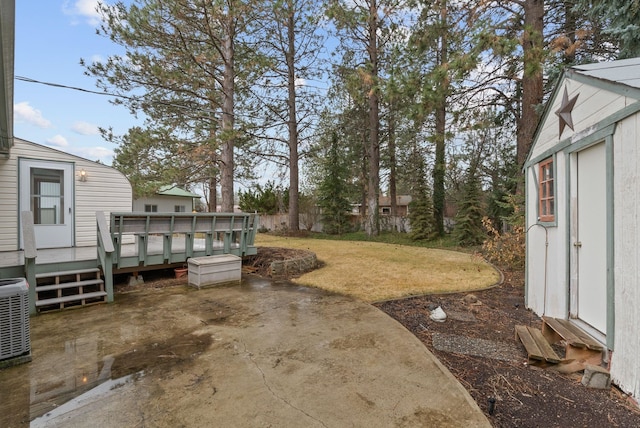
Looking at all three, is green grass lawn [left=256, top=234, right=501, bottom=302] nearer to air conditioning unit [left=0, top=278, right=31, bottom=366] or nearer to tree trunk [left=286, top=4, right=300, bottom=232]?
air conditioning unit [left=0, top=278, right=31, bottom=366]

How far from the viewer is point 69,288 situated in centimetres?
503

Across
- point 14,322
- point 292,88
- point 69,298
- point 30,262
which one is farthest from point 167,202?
point 14,322

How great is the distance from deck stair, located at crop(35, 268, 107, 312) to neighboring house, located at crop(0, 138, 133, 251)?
252 centimetres

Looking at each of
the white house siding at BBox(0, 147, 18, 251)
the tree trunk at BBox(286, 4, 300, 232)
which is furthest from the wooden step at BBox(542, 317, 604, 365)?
the tree trunk at BBox(286, 4, 300, 232)

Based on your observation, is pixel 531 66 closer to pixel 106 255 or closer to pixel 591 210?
pixel 591 210

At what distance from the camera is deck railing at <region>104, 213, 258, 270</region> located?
5.43 metres

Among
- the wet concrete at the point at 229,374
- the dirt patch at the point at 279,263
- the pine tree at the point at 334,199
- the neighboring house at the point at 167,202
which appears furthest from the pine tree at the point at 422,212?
the neighboring house at the point at 167,202

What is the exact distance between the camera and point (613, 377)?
254cm

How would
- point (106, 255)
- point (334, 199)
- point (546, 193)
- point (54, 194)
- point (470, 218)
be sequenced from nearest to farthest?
point (546, 193), point (106, 255), point (54, 194), point (470, 218), point (334, 199)

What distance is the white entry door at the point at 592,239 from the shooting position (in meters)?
2.98

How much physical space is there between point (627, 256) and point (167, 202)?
21.8 metres

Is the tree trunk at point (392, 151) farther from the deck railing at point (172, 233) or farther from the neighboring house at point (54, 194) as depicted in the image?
the neighboring house at point (54, 194)

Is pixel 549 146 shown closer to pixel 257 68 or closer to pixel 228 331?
pixel 228 331

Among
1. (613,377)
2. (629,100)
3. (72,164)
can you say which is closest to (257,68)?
(72,164)
